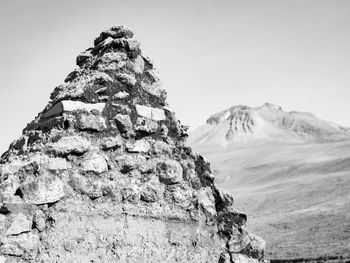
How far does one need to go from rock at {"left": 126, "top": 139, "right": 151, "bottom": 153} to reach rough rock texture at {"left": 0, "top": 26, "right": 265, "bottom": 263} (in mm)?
14

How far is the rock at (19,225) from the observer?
4.89m

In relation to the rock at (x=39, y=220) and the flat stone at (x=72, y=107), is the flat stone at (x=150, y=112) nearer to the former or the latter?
the flat stone at (x=72, y=107)

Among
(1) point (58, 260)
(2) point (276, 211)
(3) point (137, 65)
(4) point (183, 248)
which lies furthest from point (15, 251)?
(2) point (276, 211)

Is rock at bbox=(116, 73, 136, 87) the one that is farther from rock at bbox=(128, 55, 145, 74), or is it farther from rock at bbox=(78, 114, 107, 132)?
rock at bbox=(78, 114, 107, 132)

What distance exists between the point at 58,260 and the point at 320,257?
Result: 18119 mm

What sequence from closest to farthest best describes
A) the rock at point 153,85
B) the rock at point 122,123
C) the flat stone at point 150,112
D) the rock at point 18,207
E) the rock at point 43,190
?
the rock at point 18,207 < the rock at point 43,190 < the rock at point 122,123 < the flat stone at point 150,112 < the rock at point 153,85

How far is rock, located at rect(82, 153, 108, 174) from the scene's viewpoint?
5.64m

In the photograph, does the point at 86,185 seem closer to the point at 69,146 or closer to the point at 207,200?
the point at 69,146

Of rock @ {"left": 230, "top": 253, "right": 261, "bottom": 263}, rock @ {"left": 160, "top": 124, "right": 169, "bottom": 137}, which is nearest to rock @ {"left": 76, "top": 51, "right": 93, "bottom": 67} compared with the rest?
Answer: rock @ {"left": 160, "top": 124, "right": 169, "bottom": 137}

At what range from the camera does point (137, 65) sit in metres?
6.87

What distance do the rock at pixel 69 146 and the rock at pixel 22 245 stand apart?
101cm

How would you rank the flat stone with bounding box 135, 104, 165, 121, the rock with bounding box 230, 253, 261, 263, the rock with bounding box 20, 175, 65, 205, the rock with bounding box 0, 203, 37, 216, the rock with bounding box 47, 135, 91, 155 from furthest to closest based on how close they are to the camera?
the flat stone with bounding box 135, 104, 165, 121 → the rock with bounding box 230, 253, 261, 263 → the rock with bounding box 47, 135, 91, 155 → the rock with bounding box 20, 175, 65, 205 → the rock with bounding box 0, 203, 37, 216

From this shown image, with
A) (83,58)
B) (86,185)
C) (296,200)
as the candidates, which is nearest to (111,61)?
(83,58)

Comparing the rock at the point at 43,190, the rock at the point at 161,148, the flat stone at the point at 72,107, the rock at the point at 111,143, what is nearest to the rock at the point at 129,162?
the rock at the point at 111,143
